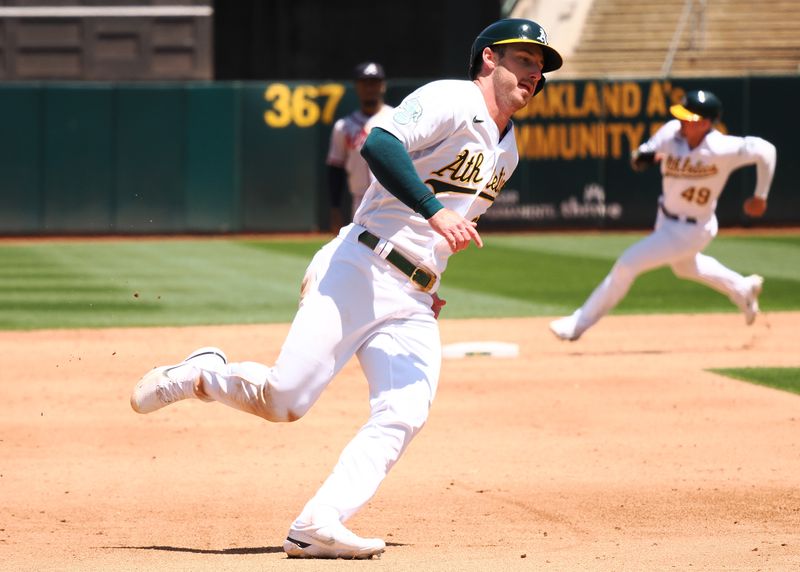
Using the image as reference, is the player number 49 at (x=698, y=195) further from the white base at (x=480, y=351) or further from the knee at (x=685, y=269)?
the white base at (x=480, y=351)

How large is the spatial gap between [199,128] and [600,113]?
6.91m

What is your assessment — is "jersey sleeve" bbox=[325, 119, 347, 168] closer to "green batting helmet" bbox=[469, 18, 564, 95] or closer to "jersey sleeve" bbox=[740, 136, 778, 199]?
"jersey sleeve" bbox=[740, 136, 778, 199]

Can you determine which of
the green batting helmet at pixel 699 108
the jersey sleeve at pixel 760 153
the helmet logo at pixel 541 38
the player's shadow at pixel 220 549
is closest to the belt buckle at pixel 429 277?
the helmet logo at pixel 541 38

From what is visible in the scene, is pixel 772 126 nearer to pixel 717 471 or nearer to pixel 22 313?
pixel 22 313

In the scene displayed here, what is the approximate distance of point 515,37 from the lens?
556cm

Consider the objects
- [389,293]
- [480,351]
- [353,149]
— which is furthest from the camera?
[353,149]

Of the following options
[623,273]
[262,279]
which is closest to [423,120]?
[623,273]

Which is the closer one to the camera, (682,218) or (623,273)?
(623,273)

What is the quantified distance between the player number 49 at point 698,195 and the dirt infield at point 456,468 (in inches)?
48.6

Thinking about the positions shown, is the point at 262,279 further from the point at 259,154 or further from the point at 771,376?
the point at 771,376

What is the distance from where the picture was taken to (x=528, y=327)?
13.3 metres

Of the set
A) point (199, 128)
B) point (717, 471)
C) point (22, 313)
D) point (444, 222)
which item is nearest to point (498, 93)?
point (444, 222)

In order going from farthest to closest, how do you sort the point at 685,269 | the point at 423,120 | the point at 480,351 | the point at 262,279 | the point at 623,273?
1. the point at 262,279
2. the point at 685,269
3. the point at 623,273
4. the point at 480,351
5. the point at 423,120

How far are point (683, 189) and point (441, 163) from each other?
6610 mm
